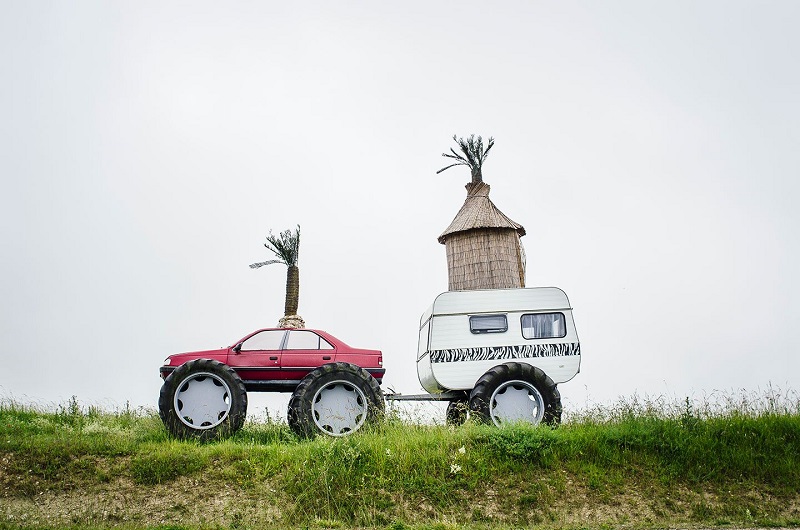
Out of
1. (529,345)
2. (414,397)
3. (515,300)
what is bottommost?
(414,397)

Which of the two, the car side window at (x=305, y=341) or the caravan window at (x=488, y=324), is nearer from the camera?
the car side window at (x=305, y=341)

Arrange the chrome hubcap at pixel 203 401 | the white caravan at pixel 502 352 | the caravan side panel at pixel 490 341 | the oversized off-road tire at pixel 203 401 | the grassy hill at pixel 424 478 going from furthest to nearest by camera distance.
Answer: the caravan side panel at pixel 490 341 < the white caravan at pixel 502 352 < the chrome hubcap at pixel 203 401 < the oversized off-road tire at pixel 203 401 < the grassy hill at pixel 424 478

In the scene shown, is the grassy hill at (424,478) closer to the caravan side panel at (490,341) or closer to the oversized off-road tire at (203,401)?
the oversized off-road tire at (203,401)

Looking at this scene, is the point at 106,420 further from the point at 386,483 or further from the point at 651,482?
the point at 651,482

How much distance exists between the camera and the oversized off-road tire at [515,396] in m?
14.0

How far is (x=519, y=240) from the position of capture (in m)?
19.1

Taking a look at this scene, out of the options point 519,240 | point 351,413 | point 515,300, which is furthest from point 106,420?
point 519,240

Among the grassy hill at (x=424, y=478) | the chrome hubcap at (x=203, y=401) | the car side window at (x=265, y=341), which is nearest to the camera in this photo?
the grassy hill at (x=424, y=478)

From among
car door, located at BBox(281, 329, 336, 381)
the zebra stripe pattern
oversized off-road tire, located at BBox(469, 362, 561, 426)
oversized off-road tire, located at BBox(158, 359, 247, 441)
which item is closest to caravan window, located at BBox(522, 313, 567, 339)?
the zebra stripe pattern

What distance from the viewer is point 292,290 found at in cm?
1897

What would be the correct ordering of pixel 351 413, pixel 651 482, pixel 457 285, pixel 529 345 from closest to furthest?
pixel 651 482, pixel 351 413, pixel 529 345, pixel 457 285

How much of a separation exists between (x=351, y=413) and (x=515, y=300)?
4.00 metres

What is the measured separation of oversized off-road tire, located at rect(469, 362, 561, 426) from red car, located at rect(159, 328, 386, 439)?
195 cm

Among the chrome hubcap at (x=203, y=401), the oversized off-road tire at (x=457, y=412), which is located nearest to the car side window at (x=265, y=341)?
the chrome hubcap at (x=203, y=401)
